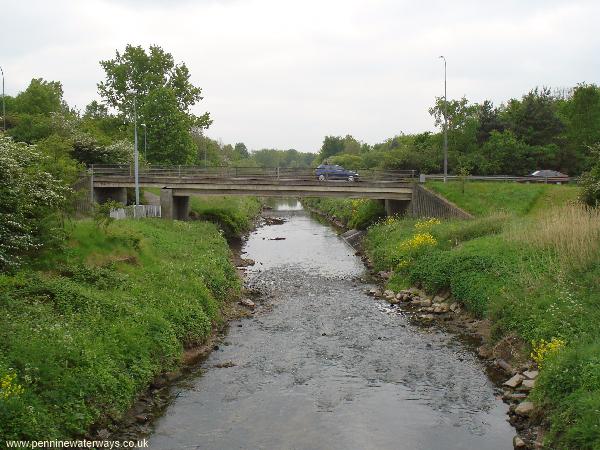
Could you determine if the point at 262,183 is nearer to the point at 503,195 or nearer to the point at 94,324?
the point at 503,195

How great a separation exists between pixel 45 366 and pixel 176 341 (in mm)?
5935

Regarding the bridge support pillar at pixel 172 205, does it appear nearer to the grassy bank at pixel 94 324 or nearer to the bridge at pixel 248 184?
the bridge at pixel 248 184

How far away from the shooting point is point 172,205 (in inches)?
1820

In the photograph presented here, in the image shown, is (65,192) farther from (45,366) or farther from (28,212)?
(45,366)

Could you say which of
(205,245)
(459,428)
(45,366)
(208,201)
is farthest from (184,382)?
(208,201)

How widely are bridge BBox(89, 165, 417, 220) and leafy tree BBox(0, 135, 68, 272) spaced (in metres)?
21.2

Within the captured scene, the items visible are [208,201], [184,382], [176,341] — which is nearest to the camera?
[184,382]

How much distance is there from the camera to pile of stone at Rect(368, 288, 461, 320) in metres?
26.0

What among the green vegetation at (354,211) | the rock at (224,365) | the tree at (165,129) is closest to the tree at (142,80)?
the tree at (165,129)

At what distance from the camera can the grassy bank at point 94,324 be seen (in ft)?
44.0

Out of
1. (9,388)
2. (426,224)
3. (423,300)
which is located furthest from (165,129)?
(9,388)

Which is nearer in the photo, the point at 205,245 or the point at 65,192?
the point at 65,192

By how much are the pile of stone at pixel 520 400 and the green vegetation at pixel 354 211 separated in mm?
33698

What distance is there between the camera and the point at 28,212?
21.2m
